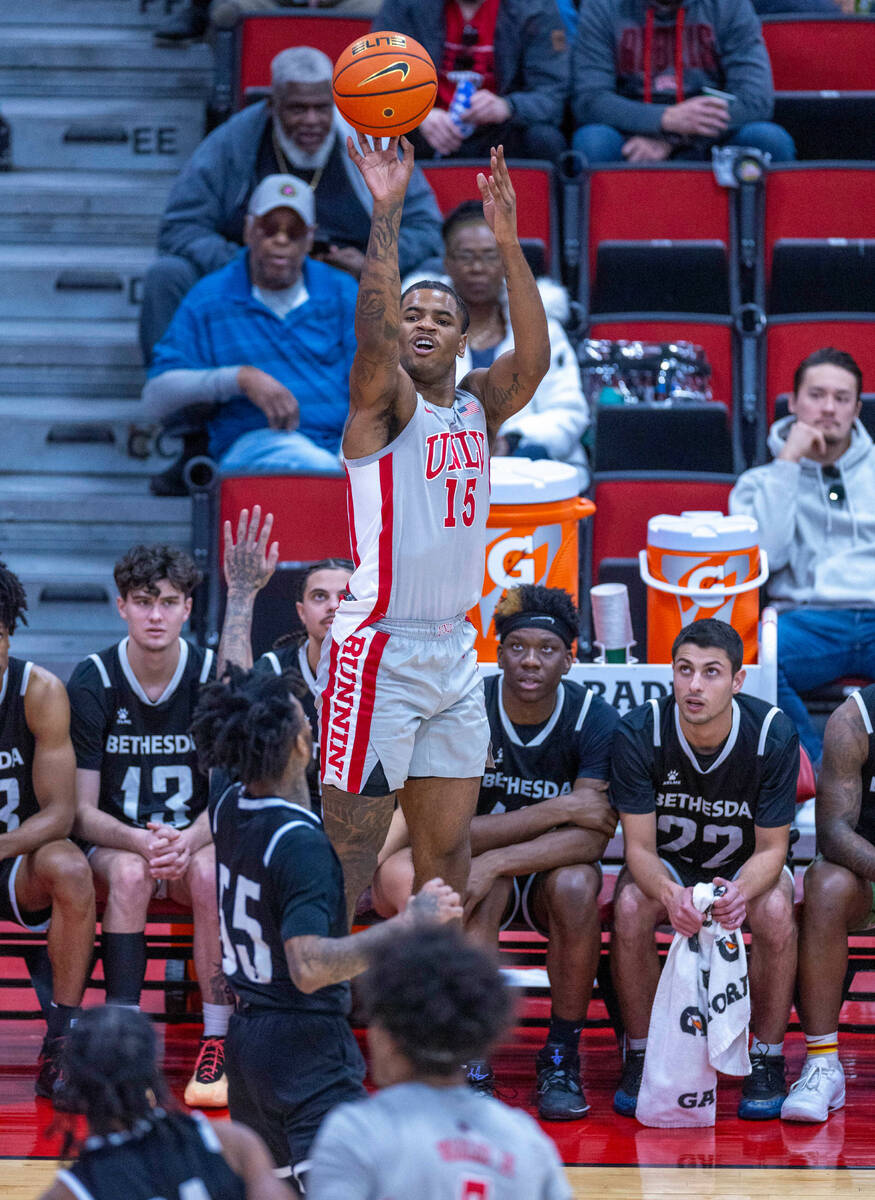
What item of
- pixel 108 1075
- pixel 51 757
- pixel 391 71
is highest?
pixel 391 71

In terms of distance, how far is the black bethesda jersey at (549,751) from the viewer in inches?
175

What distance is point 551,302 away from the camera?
6098mm

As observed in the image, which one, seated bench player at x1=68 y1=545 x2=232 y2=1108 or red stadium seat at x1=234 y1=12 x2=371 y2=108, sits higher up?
red stadium seat at x1=234 y1=12 x2=371 y2=108

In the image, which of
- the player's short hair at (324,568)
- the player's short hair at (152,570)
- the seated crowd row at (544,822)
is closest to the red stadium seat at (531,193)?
the player's short hair at (324,568)

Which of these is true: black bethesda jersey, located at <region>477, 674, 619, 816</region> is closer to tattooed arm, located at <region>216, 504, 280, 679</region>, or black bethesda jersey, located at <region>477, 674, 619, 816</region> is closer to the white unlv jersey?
tattooed arm, located at <region>216, 504, 280, 679</region>

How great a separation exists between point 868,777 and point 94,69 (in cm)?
501

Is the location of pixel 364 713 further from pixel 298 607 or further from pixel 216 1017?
pixel 298 607

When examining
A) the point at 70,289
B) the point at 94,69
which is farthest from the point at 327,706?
the point at 94,69

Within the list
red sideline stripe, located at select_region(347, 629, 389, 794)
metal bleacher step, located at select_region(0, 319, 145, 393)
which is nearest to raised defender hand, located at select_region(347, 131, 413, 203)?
red sideline stripe, located at select_region(347, 629, 389, 794)

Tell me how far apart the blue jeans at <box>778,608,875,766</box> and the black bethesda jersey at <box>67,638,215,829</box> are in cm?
182

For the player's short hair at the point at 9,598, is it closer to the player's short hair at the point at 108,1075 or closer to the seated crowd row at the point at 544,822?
the seated crowd row at the point at 544,822

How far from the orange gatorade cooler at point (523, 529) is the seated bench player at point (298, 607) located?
441 millimetres

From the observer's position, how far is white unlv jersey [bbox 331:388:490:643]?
3.39 metres

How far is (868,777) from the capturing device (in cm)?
435
